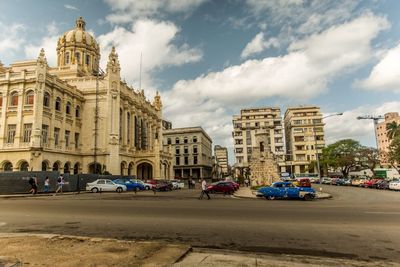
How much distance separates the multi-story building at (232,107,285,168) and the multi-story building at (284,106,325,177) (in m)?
4.18

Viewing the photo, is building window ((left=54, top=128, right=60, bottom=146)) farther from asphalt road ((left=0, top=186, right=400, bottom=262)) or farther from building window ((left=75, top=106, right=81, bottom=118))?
asphalt road ((left=0, top=186, right=400, bottom=262))

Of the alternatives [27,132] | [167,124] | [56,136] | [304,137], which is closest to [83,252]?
[27,132]

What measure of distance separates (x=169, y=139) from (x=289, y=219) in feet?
279

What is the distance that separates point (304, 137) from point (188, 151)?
3821 cm

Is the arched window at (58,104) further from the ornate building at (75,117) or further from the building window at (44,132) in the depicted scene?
the building window at (44,132)

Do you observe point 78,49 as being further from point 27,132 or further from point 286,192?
point 286,192

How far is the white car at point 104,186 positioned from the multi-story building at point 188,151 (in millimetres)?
58257

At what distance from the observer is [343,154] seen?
69.6 metres

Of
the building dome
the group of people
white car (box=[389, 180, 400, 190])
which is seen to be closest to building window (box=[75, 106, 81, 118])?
the building dome

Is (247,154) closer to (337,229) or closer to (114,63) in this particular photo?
(114,63)

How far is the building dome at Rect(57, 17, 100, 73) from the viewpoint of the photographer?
55250 millimetres

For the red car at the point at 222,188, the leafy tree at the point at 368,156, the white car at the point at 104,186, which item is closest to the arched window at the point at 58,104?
the white car at the point at 104,186

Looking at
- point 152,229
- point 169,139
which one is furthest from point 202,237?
point 169,139

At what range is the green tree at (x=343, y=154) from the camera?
219ft
